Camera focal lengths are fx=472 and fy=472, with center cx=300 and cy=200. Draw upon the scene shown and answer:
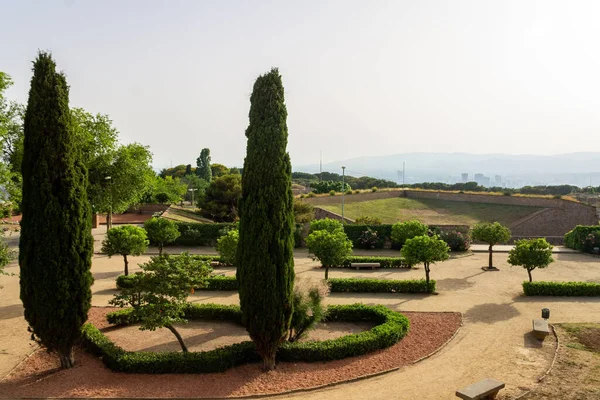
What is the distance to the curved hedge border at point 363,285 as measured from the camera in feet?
58.6

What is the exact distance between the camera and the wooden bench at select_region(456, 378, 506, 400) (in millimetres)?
8484

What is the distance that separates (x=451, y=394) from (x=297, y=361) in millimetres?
3499

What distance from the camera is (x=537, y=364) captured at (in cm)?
1077

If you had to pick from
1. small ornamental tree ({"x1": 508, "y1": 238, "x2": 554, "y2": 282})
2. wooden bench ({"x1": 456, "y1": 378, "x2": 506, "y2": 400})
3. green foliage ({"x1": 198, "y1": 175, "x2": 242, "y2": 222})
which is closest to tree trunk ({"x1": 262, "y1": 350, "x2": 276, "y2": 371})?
wooden bench ({"x1": 456, "y1": 378, "x2": 506, "y2": 400})

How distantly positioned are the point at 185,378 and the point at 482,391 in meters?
5.96

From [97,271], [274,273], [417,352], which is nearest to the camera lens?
[274,273]

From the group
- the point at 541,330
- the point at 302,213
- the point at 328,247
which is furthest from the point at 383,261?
the point at 302,213

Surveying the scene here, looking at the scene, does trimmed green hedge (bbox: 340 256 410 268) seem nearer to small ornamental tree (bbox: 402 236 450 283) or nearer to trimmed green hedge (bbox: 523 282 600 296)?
small ornamental tree (bbox: 402 236 450 283)

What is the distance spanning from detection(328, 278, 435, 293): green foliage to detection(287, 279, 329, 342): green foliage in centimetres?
552

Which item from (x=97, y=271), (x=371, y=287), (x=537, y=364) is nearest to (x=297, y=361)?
(x=537, y=364)

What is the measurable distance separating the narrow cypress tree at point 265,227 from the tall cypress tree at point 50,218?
3.69m

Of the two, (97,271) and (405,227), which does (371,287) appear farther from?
(97,271)

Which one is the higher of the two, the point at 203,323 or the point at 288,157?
the point at 288,157

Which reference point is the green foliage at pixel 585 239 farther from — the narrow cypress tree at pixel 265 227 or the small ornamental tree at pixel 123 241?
the small ornamental tree at pixel 123 241
